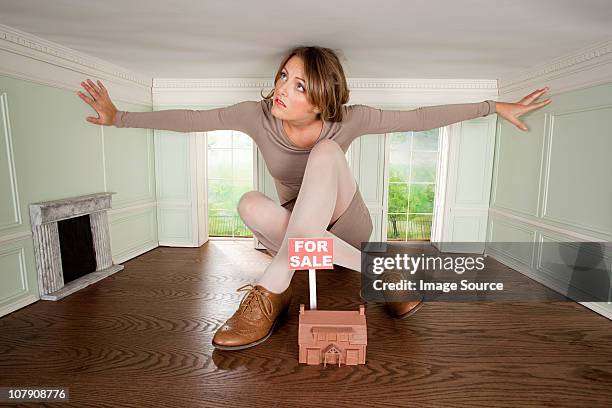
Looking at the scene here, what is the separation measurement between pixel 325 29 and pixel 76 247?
8.87ft

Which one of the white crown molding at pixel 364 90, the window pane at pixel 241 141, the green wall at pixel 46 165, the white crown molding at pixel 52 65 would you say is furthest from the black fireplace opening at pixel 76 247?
the window pane at pixel 241 141

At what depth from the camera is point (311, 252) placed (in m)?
1.56

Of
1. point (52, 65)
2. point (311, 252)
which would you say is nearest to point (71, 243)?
point (52, 65)

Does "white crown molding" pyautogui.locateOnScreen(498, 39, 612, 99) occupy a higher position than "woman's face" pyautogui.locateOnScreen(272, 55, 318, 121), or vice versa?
"white crown molding" pyautogui.locateOnScreen(498, 39, 612, 99)

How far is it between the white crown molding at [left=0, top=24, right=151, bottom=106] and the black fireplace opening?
1.13 m

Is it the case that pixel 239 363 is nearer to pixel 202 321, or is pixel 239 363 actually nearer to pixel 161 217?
pixel 202 321

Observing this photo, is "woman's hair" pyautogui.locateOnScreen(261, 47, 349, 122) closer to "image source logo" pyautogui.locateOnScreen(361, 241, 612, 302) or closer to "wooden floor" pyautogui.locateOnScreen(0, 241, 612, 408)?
"image source logo" pyautogui.locateOnScreen(361, 241, 612, 302)

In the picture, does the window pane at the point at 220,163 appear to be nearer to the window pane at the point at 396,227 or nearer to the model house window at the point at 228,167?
the model house window at the point at 228,167

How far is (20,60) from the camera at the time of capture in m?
2.54

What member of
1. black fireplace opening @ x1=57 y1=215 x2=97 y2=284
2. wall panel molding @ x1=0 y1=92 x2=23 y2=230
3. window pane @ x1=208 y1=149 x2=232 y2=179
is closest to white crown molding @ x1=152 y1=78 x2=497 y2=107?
window pane @ x1=208 y1=149 x2=232 y2=179

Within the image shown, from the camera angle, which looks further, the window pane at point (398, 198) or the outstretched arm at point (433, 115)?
the window pane at point (398, 198)

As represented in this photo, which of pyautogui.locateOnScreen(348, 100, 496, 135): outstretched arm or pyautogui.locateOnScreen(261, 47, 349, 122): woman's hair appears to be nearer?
pyautogui.locateOnScreen(261, 47, 349, 122): woman's hair

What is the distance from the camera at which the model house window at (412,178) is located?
4.65 metres

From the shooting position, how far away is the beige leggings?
163 centimetres
